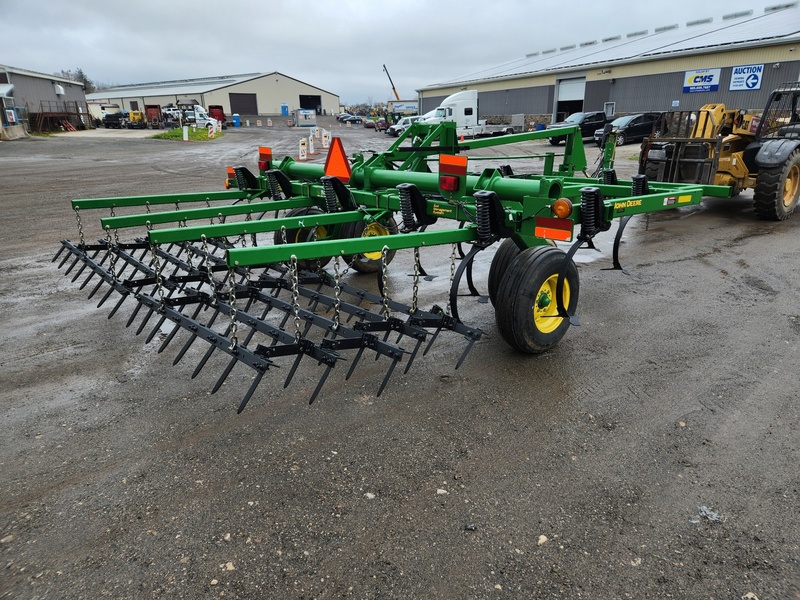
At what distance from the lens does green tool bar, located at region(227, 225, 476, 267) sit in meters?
2.93

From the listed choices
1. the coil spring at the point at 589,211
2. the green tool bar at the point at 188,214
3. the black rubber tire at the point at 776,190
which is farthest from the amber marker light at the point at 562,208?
the black rubber tire at the point at 776,190

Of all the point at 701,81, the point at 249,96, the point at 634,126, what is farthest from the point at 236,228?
the point at 249,96

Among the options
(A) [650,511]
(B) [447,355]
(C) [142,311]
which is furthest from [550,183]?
(C) [142,311]

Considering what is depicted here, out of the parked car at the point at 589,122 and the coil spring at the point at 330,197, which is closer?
the coil spring at the point at 330,197

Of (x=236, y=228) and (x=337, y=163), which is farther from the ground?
(x=337, y=163)

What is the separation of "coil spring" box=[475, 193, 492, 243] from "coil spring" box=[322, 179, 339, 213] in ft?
5.45

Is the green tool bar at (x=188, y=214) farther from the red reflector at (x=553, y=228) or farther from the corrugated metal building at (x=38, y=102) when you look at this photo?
the corrugated metal building at (x=38, y=102)

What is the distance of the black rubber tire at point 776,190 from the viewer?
811cm

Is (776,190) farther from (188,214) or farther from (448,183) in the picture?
(188,214)

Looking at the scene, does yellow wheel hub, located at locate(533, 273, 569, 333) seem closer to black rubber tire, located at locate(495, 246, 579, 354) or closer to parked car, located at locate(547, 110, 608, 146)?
black rubber tire, located at locate(495, 246, 579, 354)

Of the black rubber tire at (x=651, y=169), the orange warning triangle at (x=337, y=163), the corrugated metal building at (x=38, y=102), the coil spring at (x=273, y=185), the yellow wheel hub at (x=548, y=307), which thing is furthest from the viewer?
the corrugated metal building at (x=38, y=102)

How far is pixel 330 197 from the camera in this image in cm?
496

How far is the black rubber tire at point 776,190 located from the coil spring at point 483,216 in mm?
6663

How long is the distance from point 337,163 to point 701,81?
1087 inches
